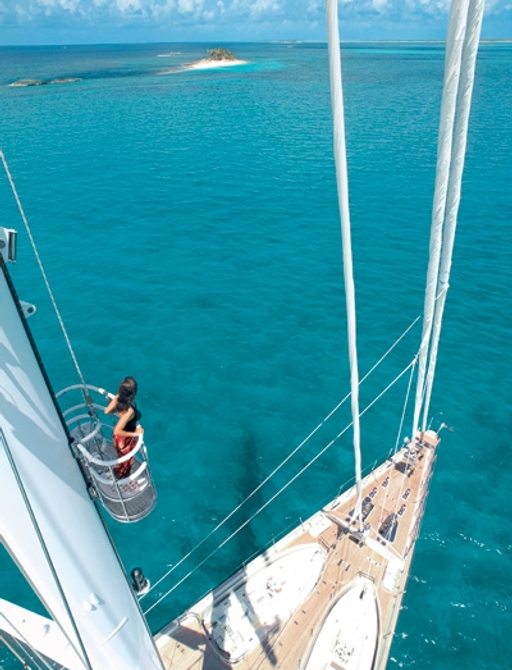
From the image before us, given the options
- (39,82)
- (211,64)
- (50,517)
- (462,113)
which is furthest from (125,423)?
(211,64)

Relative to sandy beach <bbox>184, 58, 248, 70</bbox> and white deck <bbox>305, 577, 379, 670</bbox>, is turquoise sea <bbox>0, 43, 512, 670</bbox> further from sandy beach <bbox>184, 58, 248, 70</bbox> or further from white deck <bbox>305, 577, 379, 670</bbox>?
sandy beach <bbox>184, 58, 248, 70</bbox>

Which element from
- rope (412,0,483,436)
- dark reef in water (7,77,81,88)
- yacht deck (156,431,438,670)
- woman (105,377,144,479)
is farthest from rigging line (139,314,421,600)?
dark reef in water (7,77,81,88)

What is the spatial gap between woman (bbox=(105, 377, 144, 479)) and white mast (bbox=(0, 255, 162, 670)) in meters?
1.58

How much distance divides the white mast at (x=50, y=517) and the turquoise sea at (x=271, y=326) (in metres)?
13.3

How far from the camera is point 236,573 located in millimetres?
15859

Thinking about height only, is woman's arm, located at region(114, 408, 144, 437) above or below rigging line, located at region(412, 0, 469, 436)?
below

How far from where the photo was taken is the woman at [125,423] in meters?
7.15

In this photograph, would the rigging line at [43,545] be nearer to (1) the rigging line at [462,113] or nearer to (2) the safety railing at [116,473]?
(2) the safety railing at [116,473]

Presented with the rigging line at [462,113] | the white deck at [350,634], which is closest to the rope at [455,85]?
the rigging line at [462,113]

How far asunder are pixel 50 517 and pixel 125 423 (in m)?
2.45

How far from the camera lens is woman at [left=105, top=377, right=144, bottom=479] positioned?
23.5 feet

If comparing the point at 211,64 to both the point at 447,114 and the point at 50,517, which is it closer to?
the point at 447,114

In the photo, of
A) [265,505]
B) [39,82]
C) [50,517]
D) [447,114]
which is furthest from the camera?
[39,82]

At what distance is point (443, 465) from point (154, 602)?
14085 mm
